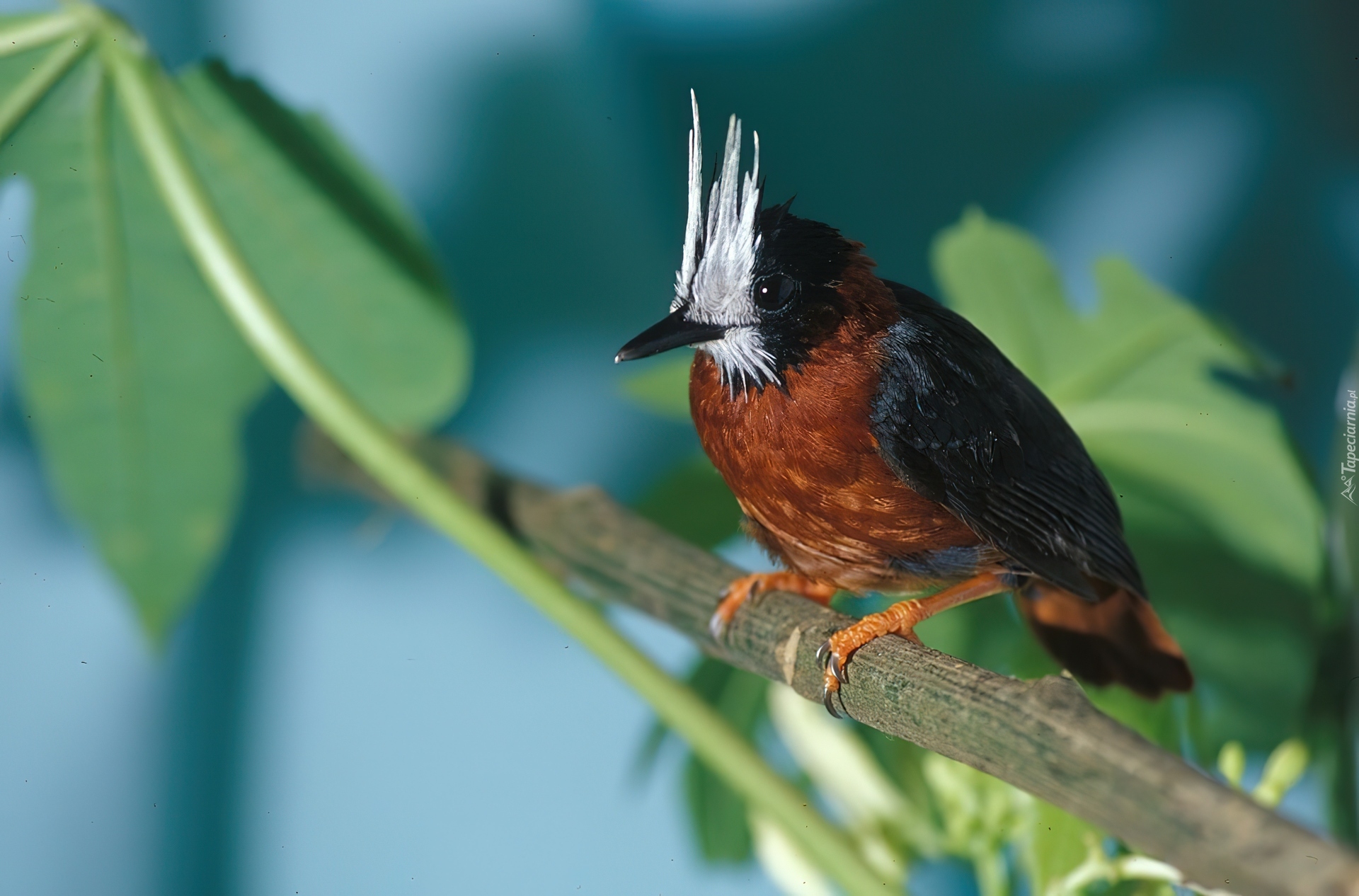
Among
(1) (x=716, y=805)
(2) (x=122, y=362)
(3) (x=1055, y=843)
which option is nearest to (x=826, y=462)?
(3) (x=1055, y=843)

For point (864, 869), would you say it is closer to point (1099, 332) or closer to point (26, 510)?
point (1099, 332)

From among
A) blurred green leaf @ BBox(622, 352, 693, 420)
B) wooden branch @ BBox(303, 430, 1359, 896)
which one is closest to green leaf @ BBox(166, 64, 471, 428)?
blurred green leaf @ BBox(622, 352, 693, 420)

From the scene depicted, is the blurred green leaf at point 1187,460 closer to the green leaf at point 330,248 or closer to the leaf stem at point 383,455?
the leaf stem at point 383,455

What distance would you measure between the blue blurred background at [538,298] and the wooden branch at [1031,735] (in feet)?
1.11

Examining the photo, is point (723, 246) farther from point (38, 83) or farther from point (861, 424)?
point (38, 83)

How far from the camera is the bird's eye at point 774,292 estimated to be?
17.7 inches

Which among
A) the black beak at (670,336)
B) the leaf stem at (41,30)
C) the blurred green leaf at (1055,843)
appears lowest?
the blurred green leaf at (1055,843)

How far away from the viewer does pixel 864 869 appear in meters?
0.65

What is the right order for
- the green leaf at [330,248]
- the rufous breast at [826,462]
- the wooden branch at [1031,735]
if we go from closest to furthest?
the wooden branch at [1031,735] < the rufous breast at [826,462] < the green leaf at [330,248]

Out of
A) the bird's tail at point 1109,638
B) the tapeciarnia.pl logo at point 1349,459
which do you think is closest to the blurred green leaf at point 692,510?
the bird's tail at point 1109,638

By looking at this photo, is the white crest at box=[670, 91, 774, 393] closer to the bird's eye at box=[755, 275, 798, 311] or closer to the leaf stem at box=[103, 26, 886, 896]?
the bird's eye at box=[755, 275, 798, 311]

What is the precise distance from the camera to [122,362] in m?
0.82

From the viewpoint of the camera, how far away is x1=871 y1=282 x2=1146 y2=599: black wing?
0.49 metres

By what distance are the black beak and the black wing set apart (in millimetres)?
91
